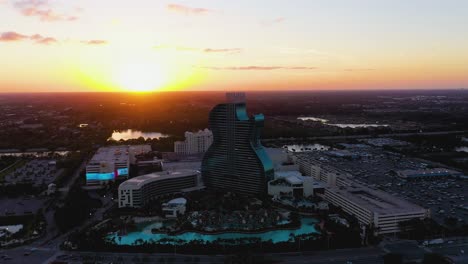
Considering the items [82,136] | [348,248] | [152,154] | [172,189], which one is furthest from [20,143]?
[348,248]

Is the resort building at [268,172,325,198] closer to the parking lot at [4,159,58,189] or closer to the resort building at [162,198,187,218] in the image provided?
the resort building at [162,198,187,218]

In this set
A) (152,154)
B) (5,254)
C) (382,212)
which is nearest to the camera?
(5,254)

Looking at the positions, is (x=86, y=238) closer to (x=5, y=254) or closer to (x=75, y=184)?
(x=5, y=254)

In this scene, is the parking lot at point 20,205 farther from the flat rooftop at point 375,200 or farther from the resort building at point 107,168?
the flat rooftop at point 375,200

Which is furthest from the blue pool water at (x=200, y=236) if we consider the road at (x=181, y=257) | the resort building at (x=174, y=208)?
the resort building at (x=174, y=208)

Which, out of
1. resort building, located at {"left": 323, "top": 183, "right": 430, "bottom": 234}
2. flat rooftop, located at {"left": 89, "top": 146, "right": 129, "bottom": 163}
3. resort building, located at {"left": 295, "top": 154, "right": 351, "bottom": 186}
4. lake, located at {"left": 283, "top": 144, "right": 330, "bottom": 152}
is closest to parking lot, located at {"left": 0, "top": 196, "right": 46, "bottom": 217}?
flat rooftop, located at {"left": 89, "top": 146, "right": 129, "bottom": 163}
